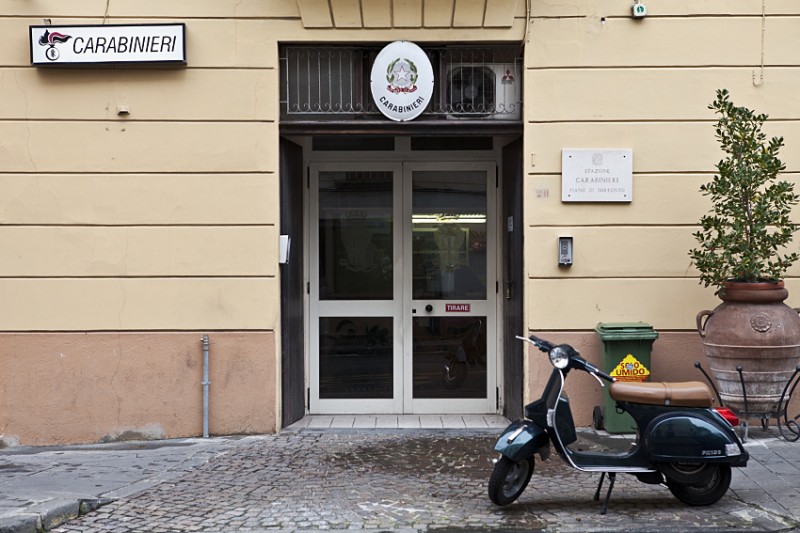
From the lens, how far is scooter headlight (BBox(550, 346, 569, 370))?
557 cm

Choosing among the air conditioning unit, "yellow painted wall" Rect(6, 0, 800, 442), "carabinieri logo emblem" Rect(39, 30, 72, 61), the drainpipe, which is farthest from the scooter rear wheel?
"carabinieri logo emblem" Rect(39, 30, 72, 61)

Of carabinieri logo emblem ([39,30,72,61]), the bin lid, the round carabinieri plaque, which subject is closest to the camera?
the bin lid

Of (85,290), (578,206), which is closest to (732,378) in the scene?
(578,206)

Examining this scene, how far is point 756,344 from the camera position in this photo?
7.16m

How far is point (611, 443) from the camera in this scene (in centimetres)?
749

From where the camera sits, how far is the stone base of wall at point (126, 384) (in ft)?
25.8

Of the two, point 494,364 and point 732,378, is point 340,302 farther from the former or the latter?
point 732,378

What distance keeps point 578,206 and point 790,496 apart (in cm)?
316

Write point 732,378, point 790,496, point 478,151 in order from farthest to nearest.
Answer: point 478,151
point 732,378
point 790,496

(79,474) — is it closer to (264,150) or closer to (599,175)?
(264,150)

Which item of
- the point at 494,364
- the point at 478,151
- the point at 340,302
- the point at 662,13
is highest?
the point at 662,13

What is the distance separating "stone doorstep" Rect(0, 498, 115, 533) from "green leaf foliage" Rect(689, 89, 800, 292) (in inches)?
210

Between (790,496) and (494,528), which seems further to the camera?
(790,496)

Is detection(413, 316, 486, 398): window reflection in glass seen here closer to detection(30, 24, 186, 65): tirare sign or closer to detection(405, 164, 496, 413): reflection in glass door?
detection(405, 164, 496, 413): reflection in glass door
